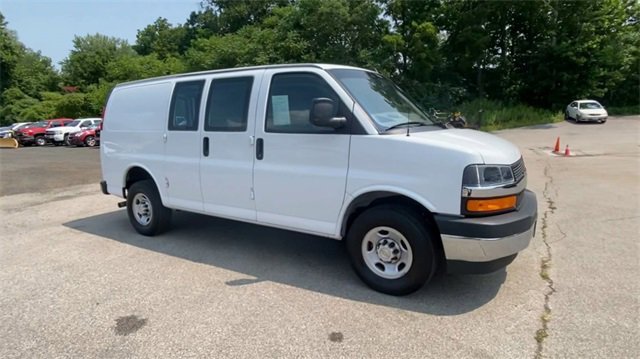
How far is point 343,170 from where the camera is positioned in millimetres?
3979

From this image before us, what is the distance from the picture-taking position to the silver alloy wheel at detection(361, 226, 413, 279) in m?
3.81

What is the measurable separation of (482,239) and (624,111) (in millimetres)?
44063

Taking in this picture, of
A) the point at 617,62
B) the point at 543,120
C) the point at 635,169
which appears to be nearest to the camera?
the point at 635,169

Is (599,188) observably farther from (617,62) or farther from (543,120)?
(617,62)

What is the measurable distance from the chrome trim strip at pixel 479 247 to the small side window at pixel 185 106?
3.22 m

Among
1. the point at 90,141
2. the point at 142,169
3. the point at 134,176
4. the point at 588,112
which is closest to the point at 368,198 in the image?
the point at 142,169

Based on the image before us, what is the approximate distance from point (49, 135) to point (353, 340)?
32.2m

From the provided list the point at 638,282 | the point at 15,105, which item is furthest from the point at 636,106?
the point at 15,105

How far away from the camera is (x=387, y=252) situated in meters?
3.89

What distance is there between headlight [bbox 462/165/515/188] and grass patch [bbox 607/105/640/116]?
138 ft

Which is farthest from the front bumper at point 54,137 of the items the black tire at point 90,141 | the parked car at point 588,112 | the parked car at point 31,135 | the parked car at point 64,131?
the parked car at point 588,112

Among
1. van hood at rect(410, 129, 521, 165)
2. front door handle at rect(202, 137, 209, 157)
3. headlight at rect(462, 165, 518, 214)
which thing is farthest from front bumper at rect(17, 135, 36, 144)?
headlight at rect(462, 165, 518, 214)

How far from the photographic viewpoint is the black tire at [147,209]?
18.7 feet

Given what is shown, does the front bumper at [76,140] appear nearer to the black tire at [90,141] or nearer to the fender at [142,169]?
the black tire at [90,141]
